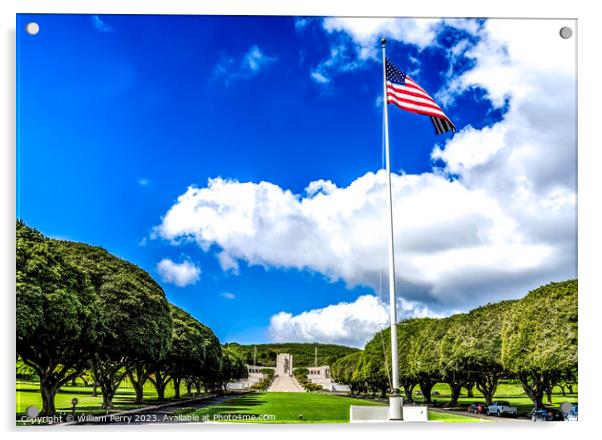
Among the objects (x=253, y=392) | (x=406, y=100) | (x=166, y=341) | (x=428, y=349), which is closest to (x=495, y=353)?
(x=428, y=349)

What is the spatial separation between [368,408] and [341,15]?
9.86 meters

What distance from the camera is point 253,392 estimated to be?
29.2 metres

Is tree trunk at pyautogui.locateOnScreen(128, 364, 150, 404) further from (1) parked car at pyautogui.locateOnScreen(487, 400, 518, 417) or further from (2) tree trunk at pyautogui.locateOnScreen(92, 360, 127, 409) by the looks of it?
(1) parked car at pyautogui.locateOnScreen(487, 400, 518, 417)

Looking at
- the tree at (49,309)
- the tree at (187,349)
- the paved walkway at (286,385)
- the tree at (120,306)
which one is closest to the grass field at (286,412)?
the paved walkway at (286,385)

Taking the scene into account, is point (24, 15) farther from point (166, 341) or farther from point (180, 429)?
point (166, 341)

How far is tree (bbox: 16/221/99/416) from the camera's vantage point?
17484 millimetres

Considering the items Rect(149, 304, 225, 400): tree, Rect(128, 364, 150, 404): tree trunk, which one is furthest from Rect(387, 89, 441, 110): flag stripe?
Rect(149, 304, 225, 400): tree

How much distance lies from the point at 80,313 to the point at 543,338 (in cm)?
1584

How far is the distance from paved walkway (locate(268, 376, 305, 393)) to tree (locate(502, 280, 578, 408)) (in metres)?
8.48

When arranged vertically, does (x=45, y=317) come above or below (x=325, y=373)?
above

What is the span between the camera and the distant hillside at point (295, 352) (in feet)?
86.6

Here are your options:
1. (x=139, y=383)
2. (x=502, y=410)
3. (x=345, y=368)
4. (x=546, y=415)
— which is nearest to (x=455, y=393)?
(x=345, y=368)

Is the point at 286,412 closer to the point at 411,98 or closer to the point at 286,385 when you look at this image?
the point at 411,98

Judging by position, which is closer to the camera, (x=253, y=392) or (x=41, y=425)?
(x=41, y=425)
